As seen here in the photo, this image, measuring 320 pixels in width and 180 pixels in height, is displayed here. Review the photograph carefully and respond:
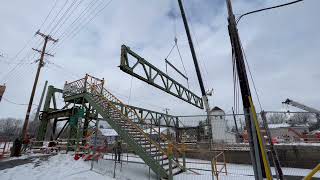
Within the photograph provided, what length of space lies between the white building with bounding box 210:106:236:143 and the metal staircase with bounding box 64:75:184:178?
3.34 meters

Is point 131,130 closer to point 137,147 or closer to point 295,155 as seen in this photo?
point 137,147

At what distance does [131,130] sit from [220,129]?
7666 millimetres

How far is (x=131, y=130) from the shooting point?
11.3 metres

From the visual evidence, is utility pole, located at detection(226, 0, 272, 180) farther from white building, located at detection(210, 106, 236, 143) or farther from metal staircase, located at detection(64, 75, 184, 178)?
metal staircase, located at detection(64, 75, 184, 178)

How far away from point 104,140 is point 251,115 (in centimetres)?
1006

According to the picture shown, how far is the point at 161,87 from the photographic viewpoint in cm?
1515

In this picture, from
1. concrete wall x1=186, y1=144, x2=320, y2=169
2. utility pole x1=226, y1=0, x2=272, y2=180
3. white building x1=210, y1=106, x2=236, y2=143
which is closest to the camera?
utility pole x1=226, y1=0, x2=272, y2=180

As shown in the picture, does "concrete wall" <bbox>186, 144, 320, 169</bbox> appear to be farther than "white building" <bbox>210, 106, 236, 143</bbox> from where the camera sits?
Yes

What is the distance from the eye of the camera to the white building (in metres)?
11.2

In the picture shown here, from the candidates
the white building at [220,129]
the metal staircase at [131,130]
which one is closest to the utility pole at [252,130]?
the white building at [220,129]

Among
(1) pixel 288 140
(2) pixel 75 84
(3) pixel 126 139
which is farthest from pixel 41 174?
(1) pixel 288 140

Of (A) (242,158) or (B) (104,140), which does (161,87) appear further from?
(A) (242,158)

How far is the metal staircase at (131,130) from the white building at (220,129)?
334cm

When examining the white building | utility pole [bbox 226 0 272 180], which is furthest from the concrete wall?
utility pole [bbox 226 0 272 180]
